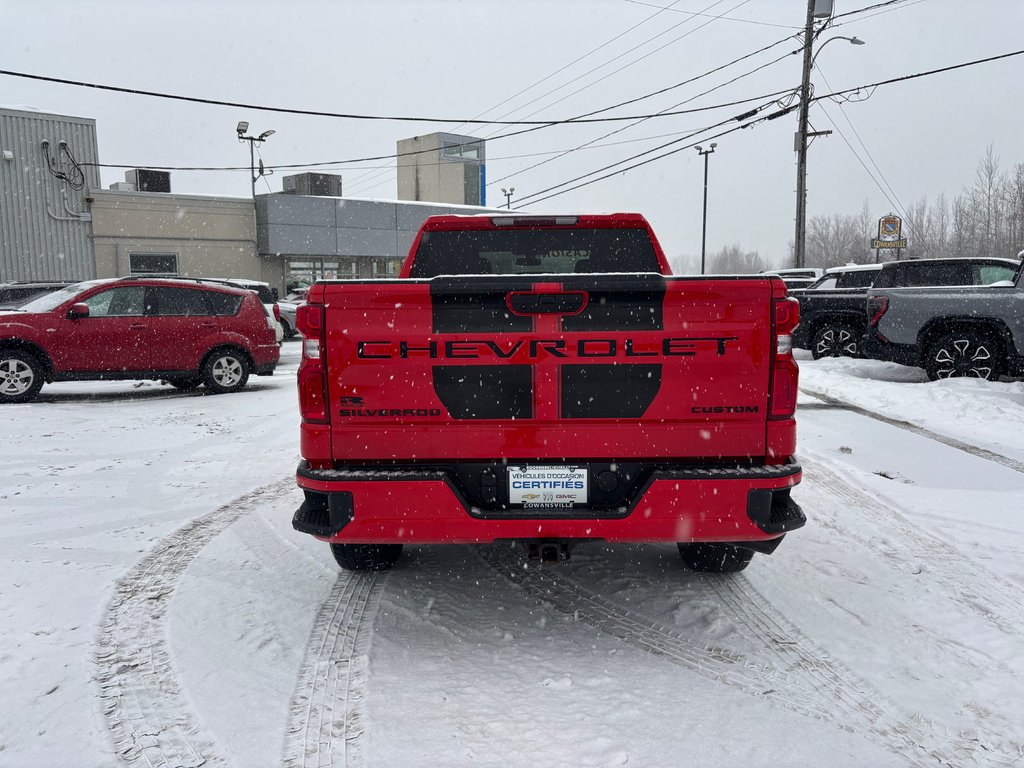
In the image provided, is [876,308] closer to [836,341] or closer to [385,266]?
[836,341]

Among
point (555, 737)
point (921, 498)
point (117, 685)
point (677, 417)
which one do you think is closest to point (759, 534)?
point (677, 417)

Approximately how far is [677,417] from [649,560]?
4.90 feet

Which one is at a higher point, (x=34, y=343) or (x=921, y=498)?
(x=34, y=343)

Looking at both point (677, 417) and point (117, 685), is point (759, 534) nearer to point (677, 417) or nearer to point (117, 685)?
point (677, 417)

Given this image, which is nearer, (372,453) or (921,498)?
(372,453)

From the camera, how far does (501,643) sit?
3232 mm

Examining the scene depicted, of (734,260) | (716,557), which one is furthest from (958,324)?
(734,260)

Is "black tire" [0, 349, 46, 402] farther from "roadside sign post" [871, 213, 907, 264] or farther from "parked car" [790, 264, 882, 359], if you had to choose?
"roadside sign post" [871, 213, 907, 264]

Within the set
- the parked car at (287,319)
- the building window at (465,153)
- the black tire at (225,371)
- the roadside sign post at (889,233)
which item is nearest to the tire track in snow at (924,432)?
the black tire at (225,371)

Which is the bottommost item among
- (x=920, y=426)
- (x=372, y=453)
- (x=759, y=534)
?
(x=920, y=426)

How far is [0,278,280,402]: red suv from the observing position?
34.2ft

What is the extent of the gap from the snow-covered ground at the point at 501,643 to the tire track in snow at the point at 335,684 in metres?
0.01

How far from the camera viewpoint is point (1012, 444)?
743 cm

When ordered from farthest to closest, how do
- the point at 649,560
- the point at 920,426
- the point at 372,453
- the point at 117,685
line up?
the point at 920,426 → the point at 649,560 → the point at 372,453 → the point at 117,685
